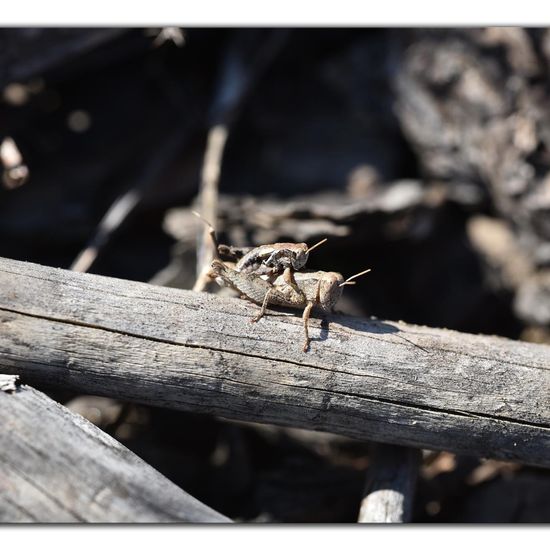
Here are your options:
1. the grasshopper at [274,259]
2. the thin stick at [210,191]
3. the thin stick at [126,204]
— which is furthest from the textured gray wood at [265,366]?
the thin stick at [126,204]

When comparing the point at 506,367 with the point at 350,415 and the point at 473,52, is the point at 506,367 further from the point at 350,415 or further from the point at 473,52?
the point at 473,52

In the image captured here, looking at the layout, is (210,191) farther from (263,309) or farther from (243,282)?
(263,309)

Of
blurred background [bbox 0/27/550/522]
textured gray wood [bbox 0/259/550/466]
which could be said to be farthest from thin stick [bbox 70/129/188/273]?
textured gray wood [bbox 0/259/550/466]

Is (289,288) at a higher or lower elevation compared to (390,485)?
higher

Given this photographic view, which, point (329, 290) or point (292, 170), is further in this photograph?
point (292, 170)

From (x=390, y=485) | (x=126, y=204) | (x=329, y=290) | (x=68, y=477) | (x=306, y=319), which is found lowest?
(x=68, y=477)

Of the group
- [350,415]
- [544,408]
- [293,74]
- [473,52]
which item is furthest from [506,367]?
[293,74]

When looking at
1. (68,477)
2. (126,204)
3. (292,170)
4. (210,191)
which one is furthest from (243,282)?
(292,170)
